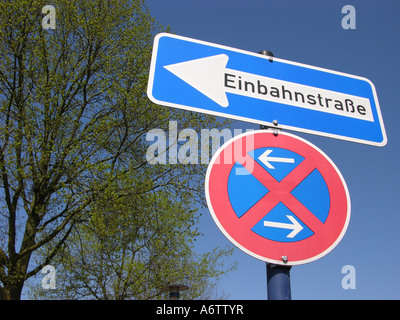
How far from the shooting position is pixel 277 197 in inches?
65.9

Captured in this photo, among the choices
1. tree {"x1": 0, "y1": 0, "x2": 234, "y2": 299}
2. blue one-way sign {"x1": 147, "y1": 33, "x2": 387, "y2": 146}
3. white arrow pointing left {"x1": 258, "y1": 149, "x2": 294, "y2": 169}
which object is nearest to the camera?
white arrow pointing left {"x1": 258, "y1": 149, "x2": 294, "y2": 169}

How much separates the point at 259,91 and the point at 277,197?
674mm

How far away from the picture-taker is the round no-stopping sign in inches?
61.7

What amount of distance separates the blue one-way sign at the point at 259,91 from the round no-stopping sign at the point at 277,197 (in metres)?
0.22

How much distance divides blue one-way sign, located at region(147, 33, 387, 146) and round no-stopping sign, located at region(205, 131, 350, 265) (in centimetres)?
22

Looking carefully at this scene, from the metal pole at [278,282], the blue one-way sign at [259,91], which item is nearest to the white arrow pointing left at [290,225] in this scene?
the metal pole at [278,282]

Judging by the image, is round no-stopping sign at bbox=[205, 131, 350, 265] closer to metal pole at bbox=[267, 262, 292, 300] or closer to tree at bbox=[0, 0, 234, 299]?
metal pole at bbox=[267, 262, 292, 300]

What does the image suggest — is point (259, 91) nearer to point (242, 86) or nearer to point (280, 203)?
point (242, 86)

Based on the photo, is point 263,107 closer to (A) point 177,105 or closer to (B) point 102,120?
(A) point 177,105

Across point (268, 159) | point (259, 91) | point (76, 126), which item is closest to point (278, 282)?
point (268, 159)

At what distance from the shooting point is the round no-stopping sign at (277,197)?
157 centimetres

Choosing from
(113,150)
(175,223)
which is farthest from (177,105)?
(175,223)

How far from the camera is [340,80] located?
93.2 inches

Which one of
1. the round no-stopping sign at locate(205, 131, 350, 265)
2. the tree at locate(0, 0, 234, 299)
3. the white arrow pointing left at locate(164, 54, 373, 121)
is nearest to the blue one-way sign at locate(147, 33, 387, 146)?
the white arrow pointing left at locate(164, 54, 373, 121)
